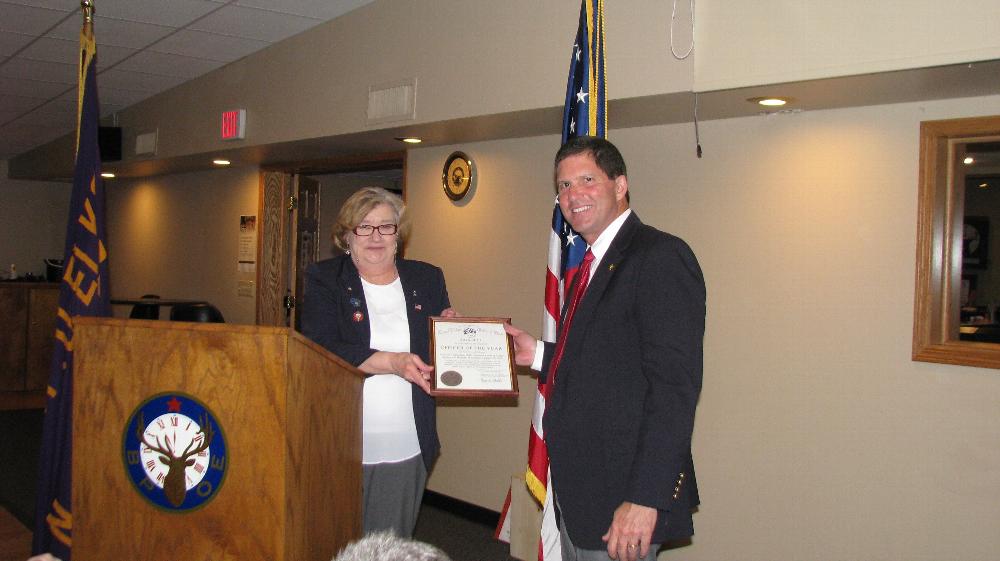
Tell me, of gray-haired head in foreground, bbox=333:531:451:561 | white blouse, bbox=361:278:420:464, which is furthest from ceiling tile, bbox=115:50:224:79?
gray-haired head in foreground, bbox=333:531:451:561

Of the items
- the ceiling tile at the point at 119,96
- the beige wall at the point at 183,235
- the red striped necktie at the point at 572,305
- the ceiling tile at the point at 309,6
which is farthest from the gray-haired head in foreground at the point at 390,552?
the ceiling tile at the point at 119,96

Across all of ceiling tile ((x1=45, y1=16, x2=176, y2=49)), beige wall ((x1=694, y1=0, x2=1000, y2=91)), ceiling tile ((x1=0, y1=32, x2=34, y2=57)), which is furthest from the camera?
ceiling tile ((x1=0, y1=32, x2=34, y2=57))

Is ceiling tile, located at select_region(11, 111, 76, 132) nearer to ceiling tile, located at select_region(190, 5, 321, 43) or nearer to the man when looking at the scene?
ceiling tile, located at select_region(190, 5, 321, 43)

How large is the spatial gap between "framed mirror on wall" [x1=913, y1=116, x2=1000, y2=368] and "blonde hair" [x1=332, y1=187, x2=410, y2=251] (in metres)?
2.08

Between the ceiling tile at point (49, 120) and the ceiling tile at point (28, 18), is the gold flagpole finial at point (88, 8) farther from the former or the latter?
the ceiling tile at point (49, 120)

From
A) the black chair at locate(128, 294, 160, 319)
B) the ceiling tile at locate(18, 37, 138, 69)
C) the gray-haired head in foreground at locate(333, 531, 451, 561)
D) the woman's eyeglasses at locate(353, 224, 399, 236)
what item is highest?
the ceiling tile at locate(18, 37, 138, 69)

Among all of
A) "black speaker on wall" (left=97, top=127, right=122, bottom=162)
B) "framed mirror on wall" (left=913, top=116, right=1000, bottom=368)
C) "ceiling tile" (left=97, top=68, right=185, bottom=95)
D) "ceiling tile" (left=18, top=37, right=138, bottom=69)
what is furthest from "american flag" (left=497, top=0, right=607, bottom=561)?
A: "black speaker on wall" (left=97, top=127, right=122, bottom=162)

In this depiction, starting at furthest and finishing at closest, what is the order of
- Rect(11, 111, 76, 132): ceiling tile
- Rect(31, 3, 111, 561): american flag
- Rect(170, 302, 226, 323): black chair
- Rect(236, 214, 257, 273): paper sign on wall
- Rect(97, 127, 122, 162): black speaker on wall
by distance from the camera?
Rect(11, 111, 76, 132): ceiling tile → Rect(97, 127, 122, 162): black speaker on wall → Rect(236, 214, 257, 273): paper sign on wall → Rect(170, 302, 226, 323): black chair → Rect(31, 3, 111, 561): american flag

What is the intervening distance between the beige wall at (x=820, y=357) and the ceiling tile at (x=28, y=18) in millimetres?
3606

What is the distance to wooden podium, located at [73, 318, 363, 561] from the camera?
5.15ft

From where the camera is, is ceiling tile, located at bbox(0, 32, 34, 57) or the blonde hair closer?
the blonde hair

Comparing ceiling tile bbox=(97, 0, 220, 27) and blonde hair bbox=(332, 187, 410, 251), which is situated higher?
ceiling tile bbox=(97, 0, 220, 27)

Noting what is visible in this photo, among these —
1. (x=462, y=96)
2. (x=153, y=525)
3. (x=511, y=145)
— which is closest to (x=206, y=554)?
(x=153, y=525)

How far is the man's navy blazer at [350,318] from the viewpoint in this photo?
2.36 metres
